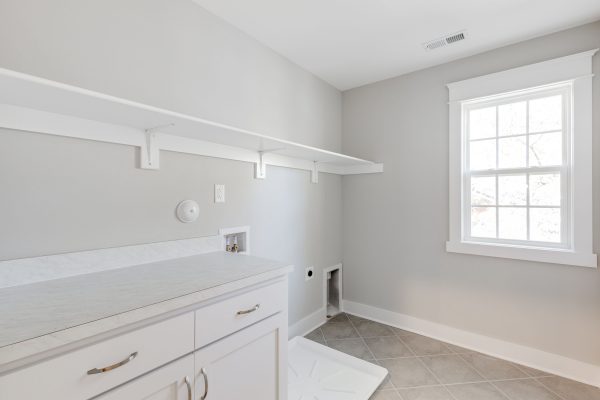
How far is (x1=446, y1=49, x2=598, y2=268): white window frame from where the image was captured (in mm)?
1867

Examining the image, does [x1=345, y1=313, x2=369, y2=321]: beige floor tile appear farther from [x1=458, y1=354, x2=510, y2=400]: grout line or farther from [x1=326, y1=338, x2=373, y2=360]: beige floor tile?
[x1=458, y1=354, x2=510, y2=400]: grout line

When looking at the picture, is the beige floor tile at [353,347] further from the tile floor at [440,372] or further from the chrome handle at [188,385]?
the chrome handle at [188,385]

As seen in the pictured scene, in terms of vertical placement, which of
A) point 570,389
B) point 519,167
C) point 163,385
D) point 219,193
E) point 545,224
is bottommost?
point 570,389

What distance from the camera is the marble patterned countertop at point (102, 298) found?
2.16 feet

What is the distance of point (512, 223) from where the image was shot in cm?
221

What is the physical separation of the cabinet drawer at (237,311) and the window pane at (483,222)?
1.86m

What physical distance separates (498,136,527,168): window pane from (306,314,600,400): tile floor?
1.53m

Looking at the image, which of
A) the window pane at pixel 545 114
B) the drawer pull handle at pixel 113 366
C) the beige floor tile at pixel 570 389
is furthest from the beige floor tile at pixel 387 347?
the window pane at pixel 545 114

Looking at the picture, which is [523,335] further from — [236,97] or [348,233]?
[236,97]

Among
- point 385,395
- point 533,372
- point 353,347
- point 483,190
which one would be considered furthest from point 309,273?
point 533,372

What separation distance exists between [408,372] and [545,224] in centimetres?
150

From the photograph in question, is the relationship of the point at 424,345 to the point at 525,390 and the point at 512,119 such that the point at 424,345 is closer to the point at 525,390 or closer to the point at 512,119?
the point at 525,390

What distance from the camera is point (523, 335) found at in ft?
6.84

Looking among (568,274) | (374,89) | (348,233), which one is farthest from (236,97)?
(568,274)
